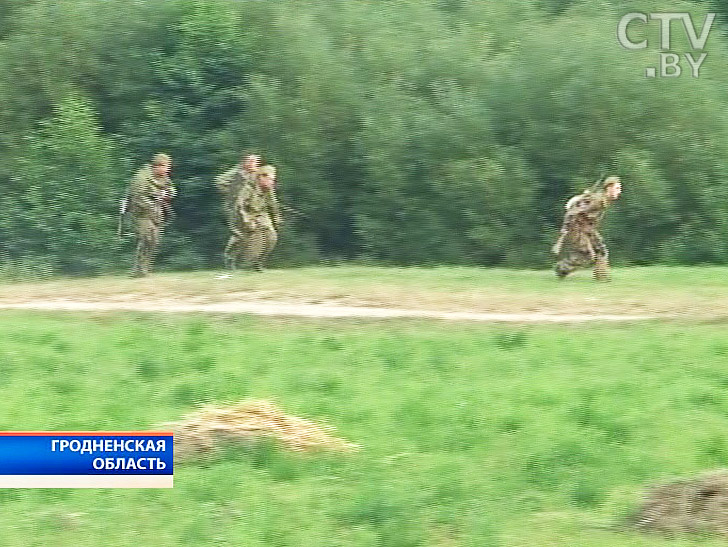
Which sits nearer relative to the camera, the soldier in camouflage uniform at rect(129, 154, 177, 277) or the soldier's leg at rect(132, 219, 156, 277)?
the soldier in camouflage uniform at rect(129, 154, 177, 277)

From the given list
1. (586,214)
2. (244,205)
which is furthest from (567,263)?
(244,205)

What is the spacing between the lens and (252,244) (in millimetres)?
20375

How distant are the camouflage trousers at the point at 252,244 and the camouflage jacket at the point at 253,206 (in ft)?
0.29

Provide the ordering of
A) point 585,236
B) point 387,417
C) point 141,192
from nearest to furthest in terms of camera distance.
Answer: point 387,417
point 585,236
point 141,192

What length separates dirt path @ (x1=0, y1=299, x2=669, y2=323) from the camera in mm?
15320

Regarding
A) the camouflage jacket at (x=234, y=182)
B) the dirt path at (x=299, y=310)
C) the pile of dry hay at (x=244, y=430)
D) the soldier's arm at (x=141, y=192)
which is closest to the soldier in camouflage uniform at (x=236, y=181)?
the camouflage jacket at (x=234, y=182)

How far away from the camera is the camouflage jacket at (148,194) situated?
65.8 ft

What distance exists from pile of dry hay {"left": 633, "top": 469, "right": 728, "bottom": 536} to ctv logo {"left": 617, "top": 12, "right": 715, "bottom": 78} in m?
18.4

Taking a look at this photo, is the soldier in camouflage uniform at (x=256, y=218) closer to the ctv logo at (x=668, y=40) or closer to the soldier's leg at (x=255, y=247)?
the soldier's leg at (x=255, y=247)

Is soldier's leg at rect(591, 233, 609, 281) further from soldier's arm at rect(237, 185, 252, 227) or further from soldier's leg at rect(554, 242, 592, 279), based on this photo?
soldier's arm at rect(237, 185, 252, 227)

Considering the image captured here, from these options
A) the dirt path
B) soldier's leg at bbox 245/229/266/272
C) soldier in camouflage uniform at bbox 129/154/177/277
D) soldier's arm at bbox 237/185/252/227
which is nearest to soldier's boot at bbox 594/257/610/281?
the dirt path

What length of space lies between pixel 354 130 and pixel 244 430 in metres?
17.5

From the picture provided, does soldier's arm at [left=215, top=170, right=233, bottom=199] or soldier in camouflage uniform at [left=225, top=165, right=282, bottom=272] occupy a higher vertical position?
soldier's arm at [left=215, top=170, right=233, bottom=199]

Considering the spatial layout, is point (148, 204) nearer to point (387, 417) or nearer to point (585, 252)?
point (585, 252)
